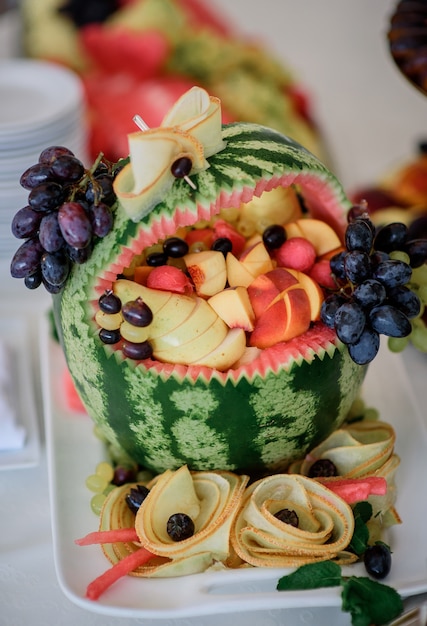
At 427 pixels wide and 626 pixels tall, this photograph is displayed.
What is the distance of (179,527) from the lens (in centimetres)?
121

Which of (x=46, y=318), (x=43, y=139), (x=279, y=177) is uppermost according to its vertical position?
(x=279, y=177)

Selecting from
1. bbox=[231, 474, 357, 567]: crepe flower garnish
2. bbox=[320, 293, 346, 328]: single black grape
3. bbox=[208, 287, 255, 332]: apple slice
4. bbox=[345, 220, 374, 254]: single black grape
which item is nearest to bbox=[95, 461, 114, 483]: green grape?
bbox=[231, 474, 357, 567]: crepe flower garnish

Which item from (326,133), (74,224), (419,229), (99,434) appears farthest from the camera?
(326,133)

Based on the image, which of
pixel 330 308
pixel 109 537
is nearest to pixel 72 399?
pixel 109 537

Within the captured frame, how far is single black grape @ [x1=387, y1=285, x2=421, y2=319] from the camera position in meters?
1.20

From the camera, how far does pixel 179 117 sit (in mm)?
1210

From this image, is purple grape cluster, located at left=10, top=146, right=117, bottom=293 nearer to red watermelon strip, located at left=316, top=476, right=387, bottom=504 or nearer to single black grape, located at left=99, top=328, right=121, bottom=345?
single black grape, located at left=99, top=328, right=121, bottom=345

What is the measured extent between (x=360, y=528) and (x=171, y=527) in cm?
30

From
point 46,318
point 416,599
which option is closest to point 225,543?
point 416,599

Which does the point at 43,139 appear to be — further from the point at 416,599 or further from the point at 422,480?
the point at 416,599

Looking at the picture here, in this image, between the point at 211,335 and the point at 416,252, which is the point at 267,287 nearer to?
the point at 211,335

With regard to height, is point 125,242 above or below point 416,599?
above

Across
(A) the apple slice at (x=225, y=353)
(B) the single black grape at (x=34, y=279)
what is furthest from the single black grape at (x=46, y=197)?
(A) the apple slice at (x=225, y=353)

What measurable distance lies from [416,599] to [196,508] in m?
0.37
